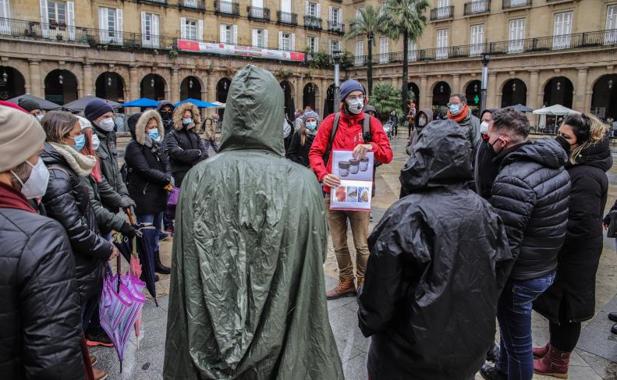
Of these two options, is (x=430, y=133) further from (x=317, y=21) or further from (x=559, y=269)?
(x=317, y=21)

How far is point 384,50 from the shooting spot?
4028 centimetres

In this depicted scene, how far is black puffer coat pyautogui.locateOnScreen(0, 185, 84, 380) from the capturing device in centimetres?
152

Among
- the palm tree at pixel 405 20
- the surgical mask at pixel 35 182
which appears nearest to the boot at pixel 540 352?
the surgical mask at pixel 35 182

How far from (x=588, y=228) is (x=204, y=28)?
34007mm

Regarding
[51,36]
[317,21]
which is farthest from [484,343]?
[317,21]

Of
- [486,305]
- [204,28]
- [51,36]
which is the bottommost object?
[486,305]

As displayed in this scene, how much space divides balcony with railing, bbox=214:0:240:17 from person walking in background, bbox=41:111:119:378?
110 ft

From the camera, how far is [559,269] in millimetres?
3141

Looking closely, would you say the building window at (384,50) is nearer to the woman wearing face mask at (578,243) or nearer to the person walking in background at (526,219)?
the woman wearing face mask at (578,243)

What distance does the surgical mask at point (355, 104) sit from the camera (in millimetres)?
4062

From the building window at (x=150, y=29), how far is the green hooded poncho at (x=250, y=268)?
3190cm

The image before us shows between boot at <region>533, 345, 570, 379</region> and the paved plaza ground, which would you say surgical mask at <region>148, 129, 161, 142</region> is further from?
boot at <region>533, 345, 570, 379</region>

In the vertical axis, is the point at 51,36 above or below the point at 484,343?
above

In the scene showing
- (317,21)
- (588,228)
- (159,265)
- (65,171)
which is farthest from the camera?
(317,21)
